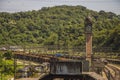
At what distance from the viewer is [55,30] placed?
69.2m

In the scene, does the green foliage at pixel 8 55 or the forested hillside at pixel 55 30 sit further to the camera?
the forested hillside at pixel 55 30

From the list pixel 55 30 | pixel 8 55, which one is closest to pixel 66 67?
pixel 8 55

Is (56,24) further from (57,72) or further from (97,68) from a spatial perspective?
(57,72)

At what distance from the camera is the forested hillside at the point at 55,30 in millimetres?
43781

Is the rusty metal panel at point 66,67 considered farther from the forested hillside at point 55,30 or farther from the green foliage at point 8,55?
the forested hillside at point 55,30

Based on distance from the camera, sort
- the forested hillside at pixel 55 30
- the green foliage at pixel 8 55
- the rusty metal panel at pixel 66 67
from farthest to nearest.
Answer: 1. the forested hillside at pixel 55 30
2. the green foliage at pixel 8 55
3. the rusty metal panel at pixel 66 67

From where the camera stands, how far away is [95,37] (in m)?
44.1

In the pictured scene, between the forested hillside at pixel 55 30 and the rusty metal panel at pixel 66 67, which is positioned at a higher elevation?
the forested hillside at pixel 55 30

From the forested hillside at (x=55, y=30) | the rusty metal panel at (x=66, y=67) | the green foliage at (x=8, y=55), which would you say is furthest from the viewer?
the forested hillside at (x=55, y=30)

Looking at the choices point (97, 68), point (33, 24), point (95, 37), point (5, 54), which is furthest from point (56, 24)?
point (97, 68)

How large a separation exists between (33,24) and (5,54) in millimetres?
32571

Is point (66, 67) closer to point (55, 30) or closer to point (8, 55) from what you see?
point (8, 55)

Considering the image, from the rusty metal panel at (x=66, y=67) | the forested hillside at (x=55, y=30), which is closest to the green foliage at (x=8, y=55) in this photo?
the forested hillside at (x=55, y=30)

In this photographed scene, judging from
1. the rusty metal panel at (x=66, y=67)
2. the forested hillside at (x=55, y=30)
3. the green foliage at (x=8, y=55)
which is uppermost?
the forested hillside at (x=55, y=30)
